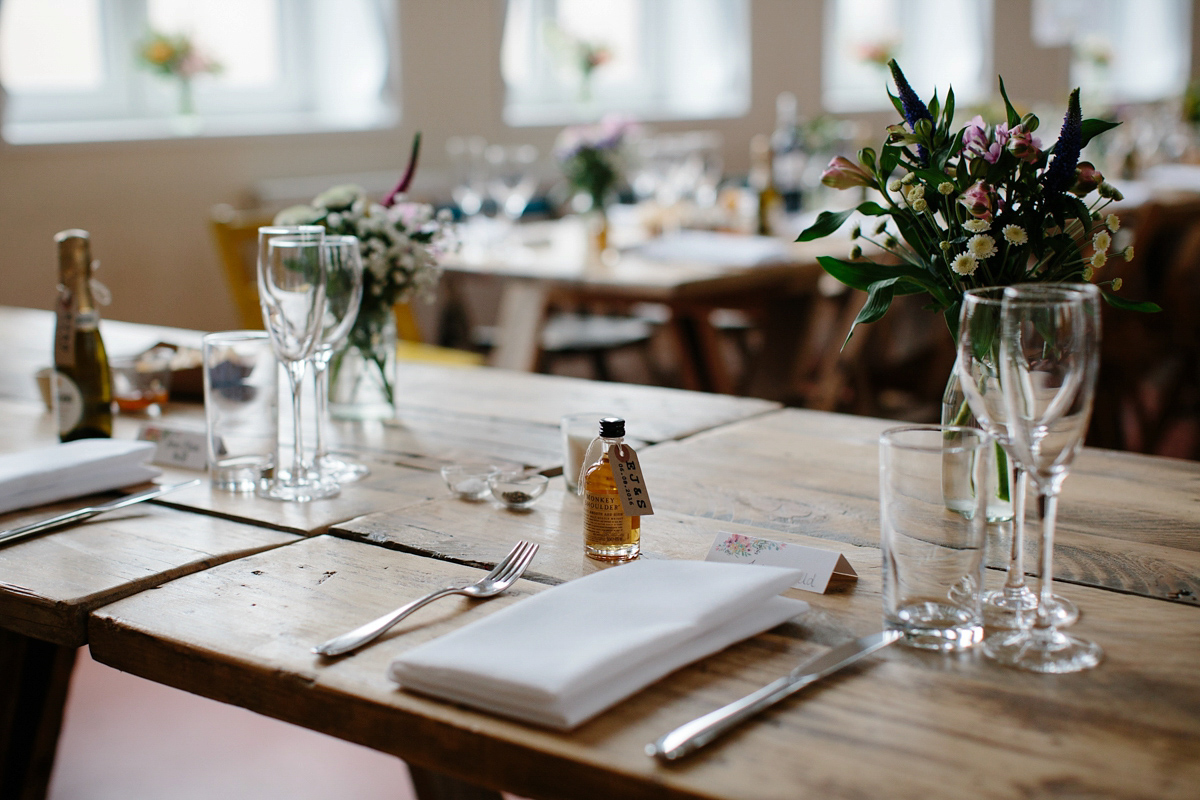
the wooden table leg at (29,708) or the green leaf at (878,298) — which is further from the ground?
the green leaf at (878,298)

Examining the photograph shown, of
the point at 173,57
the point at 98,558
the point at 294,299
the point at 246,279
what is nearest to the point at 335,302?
the point at 294,299

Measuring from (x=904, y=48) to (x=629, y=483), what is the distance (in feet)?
24.1

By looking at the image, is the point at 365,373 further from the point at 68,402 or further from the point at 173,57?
the point at 173,57

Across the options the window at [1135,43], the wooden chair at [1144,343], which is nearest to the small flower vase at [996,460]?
the wooden chair at [1144,343]

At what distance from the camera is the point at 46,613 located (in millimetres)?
898

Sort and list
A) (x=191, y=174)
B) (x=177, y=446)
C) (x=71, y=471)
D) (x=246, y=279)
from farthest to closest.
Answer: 1. (x=191, y=174)
2. (x=246, y=279)
3. (x=177, y=446)
4. (x=71, y=471)

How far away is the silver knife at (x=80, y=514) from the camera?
1.05m

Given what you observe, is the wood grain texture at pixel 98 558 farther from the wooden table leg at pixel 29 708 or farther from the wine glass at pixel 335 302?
the wooden table leg at pixel 29 708

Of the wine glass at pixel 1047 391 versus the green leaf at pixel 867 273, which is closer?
the wine glass at pixel 1047 391

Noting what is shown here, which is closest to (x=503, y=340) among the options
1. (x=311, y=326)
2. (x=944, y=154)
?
(x=311, y=326)

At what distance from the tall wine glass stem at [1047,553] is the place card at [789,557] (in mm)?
160

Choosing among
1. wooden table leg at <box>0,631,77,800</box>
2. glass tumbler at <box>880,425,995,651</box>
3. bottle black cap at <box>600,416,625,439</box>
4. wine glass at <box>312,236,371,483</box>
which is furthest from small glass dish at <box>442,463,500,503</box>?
wooden table leg at <box>0,631,77,800</box>

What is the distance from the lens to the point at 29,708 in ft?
5.35

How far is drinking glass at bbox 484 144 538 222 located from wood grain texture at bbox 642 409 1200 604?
1830 millimetres
